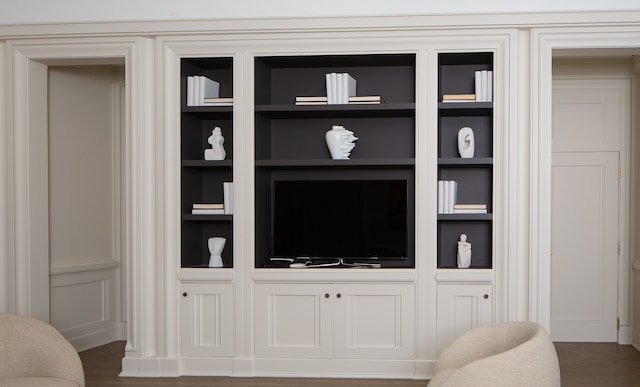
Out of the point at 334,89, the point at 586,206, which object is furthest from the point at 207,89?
the point at 586,206

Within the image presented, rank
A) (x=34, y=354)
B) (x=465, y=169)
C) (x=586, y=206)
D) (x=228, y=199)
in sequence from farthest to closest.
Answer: (x=586, y=206) → (x=465, y=169) → (x=228, y=199) → (x=34, y=354)

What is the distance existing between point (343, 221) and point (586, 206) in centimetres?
257

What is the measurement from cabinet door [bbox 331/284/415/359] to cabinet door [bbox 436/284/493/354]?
8.5 inches

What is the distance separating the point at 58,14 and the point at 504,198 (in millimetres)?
3681

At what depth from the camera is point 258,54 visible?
554 centimetres

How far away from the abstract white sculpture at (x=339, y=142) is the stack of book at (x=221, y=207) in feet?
2.72

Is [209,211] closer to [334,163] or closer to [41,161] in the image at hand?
[334,163]

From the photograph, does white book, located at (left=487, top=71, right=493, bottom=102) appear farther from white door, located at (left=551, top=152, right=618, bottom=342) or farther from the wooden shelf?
white door, located at (left=551, top=152, right=618, bottom=342)

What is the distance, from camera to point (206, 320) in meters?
5.60

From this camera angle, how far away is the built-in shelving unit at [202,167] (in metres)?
5.63

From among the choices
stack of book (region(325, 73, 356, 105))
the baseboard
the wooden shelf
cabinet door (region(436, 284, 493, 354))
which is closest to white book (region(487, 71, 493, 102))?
the wooden shelf

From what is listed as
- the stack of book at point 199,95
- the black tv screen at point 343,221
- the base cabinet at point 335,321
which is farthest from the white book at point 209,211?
the stack of book at point 199,95

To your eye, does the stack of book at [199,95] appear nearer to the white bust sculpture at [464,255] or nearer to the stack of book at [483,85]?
the stack of book at [483,85]

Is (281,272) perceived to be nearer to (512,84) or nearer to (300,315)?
(300,315)
